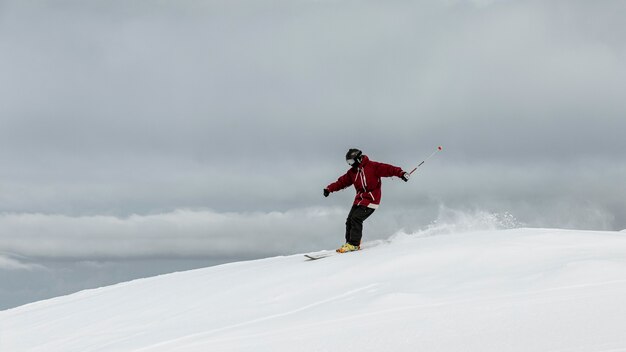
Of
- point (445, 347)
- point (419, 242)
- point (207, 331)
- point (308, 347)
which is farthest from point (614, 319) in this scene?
point (419, 242)

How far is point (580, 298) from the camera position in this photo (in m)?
6.11

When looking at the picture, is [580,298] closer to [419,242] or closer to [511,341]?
[511,341]

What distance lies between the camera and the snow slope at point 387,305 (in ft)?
18.3

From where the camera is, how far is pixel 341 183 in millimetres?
12414

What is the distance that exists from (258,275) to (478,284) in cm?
415

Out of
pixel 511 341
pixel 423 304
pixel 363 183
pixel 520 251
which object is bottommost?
pixel 511 341

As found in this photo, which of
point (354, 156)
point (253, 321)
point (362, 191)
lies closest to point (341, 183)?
point (362, 191)

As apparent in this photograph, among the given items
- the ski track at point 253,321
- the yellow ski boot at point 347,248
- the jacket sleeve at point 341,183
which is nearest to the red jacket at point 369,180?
the jacket sleeve at point 341,183

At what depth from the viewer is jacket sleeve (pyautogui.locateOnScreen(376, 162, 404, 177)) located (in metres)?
11.6

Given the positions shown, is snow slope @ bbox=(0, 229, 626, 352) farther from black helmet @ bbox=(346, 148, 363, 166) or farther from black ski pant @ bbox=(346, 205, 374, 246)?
black helmet @ bbox=(346, 148, 363, 166)

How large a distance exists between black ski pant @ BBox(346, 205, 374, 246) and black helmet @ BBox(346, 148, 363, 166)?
0.84 meters

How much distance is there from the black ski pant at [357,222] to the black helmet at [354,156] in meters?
0.84

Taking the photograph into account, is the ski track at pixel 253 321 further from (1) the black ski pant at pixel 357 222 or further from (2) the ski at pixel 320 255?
(1) the black ski pant at pixel 357 222

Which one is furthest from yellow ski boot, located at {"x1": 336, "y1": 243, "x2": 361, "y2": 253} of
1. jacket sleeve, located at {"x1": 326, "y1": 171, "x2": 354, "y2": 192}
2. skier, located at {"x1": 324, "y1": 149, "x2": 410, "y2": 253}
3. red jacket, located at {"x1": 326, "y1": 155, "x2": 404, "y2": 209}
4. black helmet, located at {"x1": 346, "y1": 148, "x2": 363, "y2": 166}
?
black helmet, located at {"x1": 346, "y1": 148, "x2": 363, "y2": 166}
